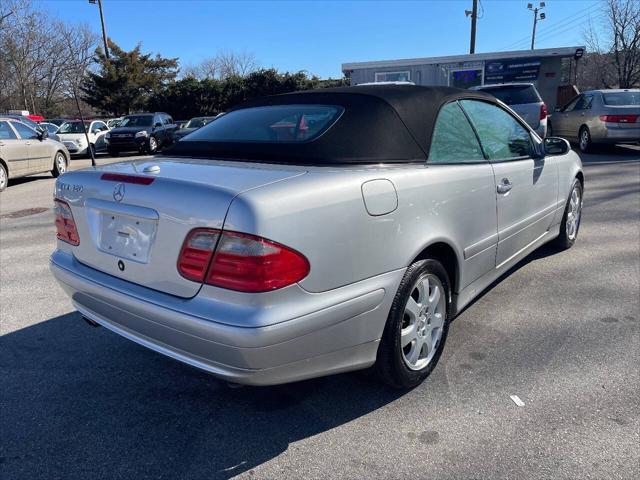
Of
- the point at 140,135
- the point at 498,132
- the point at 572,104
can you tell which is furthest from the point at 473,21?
the point at 498,132

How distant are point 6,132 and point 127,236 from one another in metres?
10.8

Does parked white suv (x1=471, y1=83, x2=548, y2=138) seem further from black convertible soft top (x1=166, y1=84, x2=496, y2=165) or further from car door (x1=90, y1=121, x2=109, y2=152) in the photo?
car door (x1=90, y1=121, x2=109, y2=152)

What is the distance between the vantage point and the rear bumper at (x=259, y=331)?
2.00 metres

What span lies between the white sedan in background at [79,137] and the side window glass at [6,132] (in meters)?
6.17

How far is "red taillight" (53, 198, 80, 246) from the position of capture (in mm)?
2748

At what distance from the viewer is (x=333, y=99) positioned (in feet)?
9.96

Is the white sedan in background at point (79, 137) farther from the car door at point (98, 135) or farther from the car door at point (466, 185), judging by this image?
the car door at point (466, 185)

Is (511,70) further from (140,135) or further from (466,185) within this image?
(466,185)

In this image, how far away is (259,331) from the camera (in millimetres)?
1955

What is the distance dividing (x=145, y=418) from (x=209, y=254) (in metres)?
1.10

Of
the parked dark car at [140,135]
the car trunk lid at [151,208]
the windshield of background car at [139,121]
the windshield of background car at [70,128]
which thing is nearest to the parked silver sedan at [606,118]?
the car trunk lid at [151,208]

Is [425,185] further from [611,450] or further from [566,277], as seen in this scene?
[566,277]

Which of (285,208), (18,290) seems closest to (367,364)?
(285,208)

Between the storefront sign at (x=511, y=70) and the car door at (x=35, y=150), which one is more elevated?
the storefront sign at (x=511, y=70)
